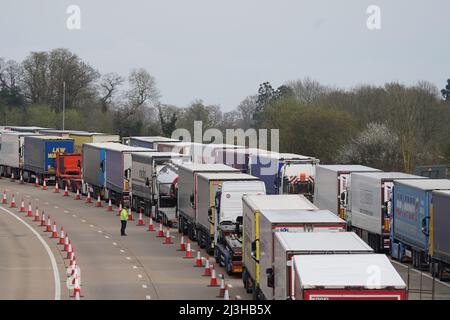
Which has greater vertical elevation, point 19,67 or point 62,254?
point 19,67

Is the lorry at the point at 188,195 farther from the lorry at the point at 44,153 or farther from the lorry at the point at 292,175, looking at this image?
the lorry at the point at 44,153

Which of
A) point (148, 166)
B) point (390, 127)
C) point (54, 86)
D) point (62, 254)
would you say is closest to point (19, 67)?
point (54, 86)

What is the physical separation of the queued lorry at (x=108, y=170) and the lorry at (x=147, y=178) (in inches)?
55.2

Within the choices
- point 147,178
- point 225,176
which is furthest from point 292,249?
point 147,178

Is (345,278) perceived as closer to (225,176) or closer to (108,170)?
(225,176)

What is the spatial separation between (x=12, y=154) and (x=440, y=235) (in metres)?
51.2

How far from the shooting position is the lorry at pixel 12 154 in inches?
3137

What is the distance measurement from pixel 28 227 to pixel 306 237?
89.2 feet

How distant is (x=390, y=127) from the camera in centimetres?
8394

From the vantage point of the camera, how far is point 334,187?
46.0 metres

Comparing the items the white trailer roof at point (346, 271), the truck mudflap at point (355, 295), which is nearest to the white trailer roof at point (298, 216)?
the white trailer roof at point (346, 271)

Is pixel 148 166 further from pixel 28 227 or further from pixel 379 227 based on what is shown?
pixel 379 227

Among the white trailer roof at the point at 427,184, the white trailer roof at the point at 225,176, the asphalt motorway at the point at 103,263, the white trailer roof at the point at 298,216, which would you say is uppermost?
the white trailer roof at the point at 225,176
